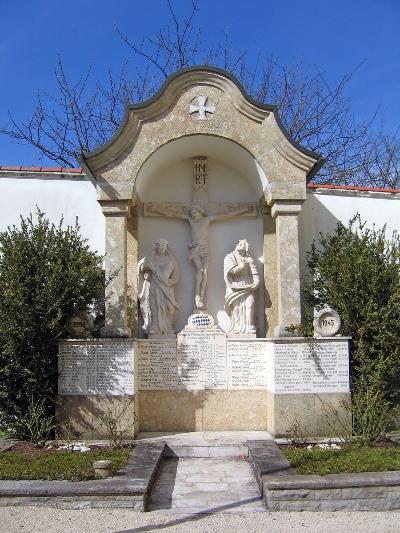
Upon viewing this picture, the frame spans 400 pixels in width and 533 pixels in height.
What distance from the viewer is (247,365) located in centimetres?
933

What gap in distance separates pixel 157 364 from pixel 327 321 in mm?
2634

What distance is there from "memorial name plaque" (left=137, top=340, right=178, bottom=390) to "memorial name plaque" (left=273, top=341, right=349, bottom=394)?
1.66 metres

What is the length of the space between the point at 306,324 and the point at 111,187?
11.9ft

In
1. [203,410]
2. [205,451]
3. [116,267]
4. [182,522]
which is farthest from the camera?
[203,410]

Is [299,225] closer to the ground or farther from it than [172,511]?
farther from it

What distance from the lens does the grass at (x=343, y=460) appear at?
6223mm

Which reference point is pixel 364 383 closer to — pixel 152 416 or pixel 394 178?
pixel 152 416

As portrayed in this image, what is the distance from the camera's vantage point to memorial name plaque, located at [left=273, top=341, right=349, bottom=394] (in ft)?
28.0

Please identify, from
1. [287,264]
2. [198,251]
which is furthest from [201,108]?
[287,264]

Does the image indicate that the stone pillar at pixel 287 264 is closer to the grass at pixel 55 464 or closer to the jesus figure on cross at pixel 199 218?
the jesus figure on cross at pixel 199 218

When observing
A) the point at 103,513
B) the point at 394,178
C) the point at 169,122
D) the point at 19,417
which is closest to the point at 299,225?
the point at 169,122

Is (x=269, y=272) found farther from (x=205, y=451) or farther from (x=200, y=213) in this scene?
(x=205, y=451)

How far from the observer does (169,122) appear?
9258 mm

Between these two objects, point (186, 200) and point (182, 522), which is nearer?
point (182, 522)
